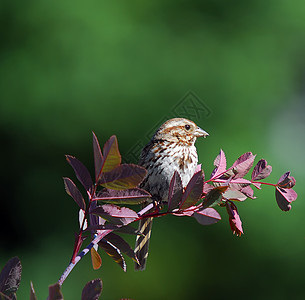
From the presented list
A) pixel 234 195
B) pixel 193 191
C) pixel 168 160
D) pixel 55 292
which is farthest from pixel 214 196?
pixel 168 160

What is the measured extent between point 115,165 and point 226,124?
11.8 ft

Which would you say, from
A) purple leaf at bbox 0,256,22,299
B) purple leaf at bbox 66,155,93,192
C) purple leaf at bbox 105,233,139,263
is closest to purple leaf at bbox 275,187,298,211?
purple leaf at bbox 105,233,139,263

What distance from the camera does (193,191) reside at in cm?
100

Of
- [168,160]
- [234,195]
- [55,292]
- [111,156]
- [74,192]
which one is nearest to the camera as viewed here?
[55,292]

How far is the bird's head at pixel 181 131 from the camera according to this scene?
1960 mm

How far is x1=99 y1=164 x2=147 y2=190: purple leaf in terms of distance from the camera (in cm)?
86

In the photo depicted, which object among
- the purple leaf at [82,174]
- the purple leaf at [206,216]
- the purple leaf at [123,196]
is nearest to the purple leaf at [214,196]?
the purple leaf at [206,216]

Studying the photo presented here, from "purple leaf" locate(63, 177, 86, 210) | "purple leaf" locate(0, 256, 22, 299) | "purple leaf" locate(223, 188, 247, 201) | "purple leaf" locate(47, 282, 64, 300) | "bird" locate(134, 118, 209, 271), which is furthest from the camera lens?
"bird" locate(134, 118, 209, 271)

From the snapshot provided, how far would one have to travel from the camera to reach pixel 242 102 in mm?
4492

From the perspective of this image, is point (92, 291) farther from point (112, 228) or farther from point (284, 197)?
point (284, 197)

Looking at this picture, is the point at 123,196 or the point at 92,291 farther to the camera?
the point at 123,196

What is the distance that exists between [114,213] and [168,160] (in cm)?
103

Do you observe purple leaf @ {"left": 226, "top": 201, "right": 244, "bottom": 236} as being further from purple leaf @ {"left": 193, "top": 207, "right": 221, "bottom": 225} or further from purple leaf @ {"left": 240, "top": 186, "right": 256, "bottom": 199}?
purple leaf @ {"left": 193, "top": 207, "right": 221, "bottom": 225}

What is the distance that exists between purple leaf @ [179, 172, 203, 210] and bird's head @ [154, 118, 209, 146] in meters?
0.96
